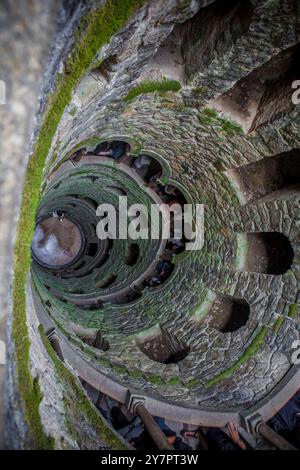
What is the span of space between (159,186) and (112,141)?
1471 millimetres

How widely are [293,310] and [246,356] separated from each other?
39.7 inches

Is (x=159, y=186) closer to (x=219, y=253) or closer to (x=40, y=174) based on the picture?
(x=219, y=253)

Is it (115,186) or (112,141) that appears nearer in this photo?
(112,141)

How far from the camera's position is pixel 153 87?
467 cm

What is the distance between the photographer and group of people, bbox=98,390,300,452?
4.83 metres

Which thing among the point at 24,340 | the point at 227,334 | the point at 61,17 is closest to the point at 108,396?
the point at 227,334

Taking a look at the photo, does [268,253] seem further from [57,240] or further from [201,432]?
[57,240]

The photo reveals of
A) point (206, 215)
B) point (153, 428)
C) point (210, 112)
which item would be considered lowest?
point (153, 428)

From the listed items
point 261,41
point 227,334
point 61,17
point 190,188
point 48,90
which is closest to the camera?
point 61,17

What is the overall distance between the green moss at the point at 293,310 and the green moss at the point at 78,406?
2750mm

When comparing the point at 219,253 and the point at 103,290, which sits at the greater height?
the point at 219,253

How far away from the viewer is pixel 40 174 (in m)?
2.79

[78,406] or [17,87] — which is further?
[78,406]

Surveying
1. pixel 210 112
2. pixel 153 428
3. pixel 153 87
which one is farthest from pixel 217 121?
pixel 153 428
